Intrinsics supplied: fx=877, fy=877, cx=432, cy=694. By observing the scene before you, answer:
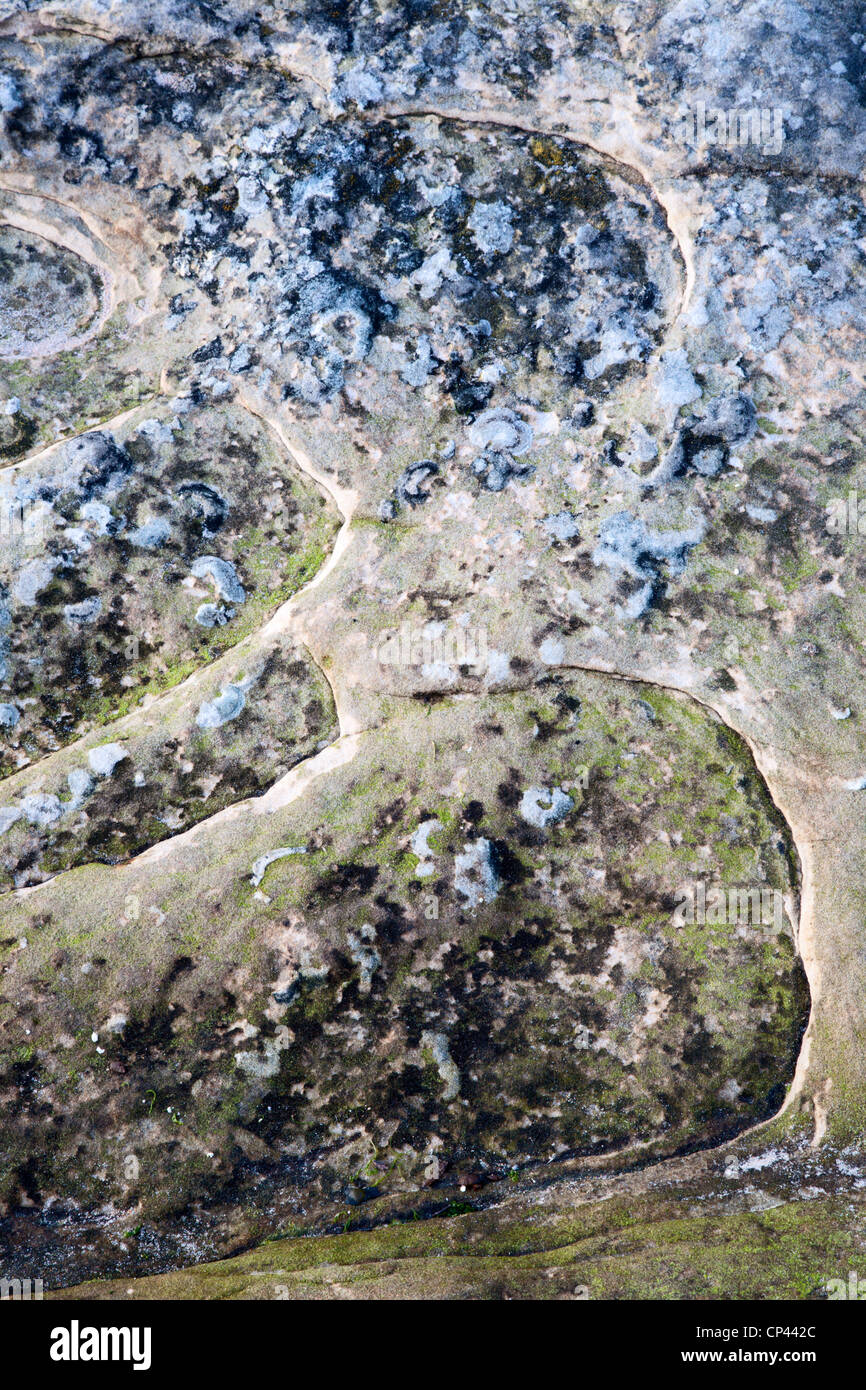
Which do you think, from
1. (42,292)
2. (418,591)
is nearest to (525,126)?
(418,591)

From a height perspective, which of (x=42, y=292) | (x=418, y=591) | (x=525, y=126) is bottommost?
(x=418, y=591)

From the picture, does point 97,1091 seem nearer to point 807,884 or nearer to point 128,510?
point 128,510

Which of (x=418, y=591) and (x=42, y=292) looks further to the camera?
(x=42, y=292)

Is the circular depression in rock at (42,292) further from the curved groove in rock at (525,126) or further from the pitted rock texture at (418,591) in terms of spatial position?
the curved groove in rock at (525,126)

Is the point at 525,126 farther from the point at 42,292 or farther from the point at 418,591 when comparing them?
the point at 42,292
